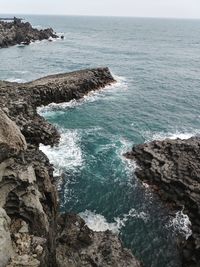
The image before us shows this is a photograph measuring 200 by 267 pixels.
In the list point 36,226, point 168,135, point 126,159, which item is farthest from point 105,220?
point 168,135

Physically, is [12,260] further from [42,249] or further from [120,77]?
[120,77]

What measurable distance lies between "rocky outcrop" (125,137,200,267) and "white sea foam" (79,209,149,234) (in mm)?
4796

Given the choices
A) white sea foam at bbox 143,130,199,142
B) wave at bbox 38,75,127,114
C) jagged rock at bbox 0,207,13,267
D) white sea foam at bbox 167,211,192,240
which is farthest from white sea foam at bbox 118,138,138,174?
jagged rock at bbox 0,207,13,267

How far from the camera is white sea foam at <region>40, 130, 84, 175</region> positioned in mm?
52209

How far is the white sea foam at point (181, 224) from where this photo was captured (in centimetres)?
4025

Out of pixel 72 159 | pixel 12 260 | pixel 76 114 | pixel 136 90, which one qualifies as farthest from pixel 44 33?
pixel 12 260

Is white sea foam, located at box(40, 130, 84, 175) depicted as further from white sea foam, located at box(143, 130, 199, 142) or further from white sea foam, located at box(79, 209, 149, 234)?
white sea foam, located at box(143, 130, 199, 142)

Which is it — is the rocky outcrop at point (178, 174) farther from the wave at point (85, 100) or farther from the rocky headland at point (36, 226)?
the wave at point (85, 100)

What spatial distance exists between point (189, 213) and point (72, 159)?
20013 millimetres

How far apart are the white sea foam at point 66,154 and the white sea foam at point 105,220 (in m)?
10.2

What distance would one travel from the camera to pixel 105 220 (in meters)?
41.8

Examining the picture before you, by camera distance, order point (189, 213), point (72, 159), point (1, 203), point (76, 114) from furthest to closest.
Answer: point (76, 114) < point (72, 159) < point (189, 213) < point (1, 203)

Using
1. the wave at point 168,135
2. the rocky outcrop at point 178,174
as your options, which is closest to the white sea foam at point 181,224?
the rocky outcrop at point 178,174

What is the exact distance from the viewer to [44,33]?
19500 cm
